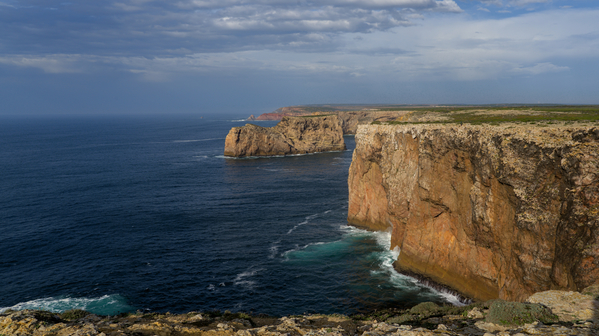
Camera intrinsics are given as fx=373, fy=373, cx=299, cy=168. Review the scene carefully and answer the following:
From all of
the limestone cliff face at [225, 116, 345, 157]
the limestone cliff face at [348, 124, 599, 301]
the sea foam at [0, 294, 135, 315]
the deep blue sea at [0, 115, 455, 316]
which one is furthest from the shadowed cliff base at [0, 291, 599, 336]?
the limestone cliff face at [225, 116, 345, 157]

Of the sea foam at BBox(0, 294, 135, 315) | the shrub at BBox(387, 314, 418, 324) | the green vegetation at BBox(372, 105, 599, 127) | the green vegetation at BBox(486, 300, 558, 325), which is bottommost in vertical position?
the sea foam at BBox(0, 294, 135, 315)

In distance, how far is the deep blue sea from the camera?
135 ft

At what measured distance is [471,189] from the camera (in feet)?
121

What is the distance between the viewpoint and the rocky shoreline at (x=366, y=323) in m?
19.7

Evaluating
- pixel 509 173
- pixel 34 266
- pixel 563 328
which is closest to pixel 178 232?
pixel 34 266

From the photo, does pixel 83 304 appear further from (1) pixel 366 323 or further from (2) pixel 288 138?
(2) pixel 288 138

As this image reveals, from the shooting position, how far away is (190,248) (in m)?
55.6

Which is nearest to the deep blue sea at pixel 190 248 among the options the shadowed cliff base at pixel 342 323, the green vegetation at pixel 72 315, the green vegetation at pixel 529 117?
the green vegetation at pixel 72 315

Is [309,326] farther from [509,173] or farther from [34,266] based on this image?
[34,266]

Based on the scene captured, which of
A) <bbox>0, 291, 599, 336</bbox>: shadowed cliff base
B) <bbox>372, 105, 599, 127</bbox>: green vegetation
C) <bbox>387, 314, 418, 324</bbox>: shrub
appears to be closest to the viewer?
<bbox>0, 291, 599, 336</bbox>: shadowed cliff base

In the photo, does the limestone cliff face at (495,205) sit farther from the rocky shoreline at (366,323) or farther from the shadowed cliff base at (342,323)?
the shadowed cliff base at (342,323)

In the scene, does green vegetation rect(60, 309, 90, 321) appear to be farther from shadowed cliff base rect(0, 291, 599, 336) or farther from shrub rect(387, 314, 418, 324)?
shrub rect(387, 314, 418, 324)

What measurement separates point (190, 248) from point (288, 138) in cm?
11897

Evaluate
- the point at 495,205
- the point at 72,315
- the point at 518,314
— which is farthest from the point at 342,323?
the point at 72,315
